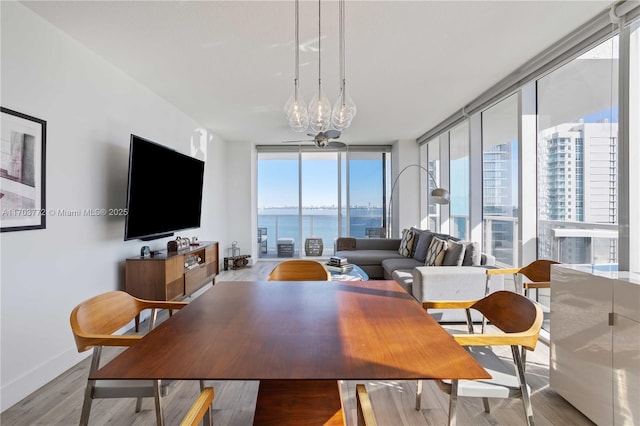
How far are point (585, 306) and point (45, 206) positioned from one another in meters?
3.64

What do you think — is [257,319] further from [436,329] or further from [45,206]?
[45,206]

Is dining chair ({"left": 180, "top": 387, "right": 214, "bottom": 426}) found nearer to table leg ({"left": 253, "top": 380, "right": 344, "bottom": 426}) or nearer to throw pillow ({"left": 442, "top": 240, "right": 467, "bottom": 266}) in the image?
table leg ({"left": 253, "top": 380, "right": 344, "bottom": 426})

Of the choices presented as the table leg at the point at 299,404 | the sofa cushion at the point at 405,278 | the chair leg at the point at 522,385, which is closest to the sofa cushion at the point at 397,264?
the sofa cushion at the point at 405,278

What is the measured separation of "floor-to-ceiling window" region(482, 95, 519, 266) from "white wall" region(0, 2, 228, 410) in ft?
14.1

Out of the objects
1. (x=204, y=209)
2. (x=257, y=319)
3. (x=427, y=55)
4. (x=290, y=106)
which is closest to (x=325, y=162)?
(x=204, y=209)

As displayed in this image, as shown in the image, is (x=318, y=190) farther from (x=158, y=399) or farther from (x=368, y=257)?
(x=158, y=399)

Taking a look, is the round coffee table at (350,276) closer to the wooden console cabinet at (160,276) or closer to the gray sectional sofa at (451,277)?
the gray sectional sofa at (451,277)

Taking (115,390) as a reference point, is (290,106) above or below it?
above

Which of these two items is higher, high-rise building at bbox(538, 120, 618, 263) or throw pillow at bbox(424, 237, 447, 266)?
high-rise building at bbox(538, 120, 618, 263)

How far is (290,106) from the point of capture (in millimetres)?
2215

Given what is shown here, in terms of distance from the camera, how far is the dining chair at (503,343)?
1.30m

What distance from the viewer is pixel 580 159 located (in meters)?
2.87

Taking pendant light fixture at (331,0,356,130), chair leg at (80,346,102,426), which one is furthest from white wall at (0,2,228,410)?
pendant light fixture at (331,0,356,130)

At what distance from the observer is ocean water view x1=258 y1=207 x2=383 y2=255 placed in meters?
7.26
